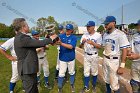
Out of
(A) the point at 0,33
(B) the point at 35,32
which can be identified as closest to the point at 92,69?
(B) the point at 35,32

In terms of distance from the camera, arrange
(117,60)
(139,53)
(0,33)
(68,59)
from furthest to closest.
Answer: (0,33) < (68,59) < (117,60) < (139,53)

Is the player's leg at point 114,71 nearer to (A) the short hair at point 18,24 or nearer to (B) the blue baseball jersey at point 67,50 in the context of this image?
(B) the blue baseball jersey at point 67,50

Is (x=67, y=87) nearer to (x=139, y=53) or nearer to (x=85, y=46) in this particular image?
(x=85, y=46)

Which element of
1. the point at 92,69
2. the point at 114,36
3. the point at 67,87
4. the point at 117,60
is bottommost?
the point at 67,87

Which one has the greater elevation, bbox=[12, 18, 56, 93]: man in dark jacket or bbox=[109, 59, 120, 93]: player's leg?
bbox=[12, 18, 56, 93]: man in dark jacket

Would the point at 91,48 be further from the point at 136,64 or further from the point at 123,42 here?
the point at 136,64

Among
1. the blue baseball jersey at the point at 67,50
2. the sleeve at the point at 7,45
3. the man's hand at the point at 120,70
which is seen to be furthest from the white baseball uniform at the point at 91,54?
the sleeve at the point at 7,45

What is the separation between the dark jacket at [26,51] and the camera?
16.2ft

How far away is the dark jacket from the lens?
194 inches

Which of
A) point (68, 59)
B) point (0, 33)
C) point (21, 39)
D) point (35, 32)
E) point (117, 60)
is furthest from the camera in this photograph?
point (0, 33)

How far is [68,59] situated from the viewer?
24.3 feet

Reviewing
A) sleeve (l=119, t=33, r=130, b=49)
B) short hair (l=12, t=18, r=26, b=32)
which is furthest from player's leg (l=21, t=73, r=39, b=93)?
sleeve (l=119, t=33, r=130, b=49)

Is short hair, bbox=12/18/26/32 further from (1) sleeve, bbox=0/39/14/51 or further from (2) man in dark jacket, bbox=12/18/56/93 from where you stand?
(1) sleeve, bbox=0/39/14/51

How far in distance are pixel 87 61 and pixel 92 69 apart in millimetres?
329
